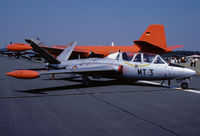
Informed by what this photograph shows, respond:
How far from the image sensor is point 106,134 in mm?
5059

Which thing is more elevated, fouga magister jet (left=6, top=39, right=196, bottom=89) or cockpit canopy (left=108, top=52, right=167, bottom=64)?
cockpit canopy (left=108, top=52, right=167, bottom=64)

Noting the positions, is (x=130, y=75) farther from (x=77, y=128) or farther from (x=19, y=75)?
(x=77, y=128)

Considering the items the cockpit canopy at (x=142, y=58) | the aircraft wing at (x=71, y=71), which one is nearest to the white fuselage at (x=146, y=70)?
the cockpit canopy at (x=142, y=58)

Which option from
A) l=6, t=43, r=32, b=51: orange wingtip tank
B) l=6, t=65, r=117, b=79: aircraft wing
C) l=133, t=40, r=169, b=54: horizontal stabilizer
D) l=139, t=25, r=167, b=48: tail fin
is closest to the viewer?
l=6, t=65, r=117, b=79: aircraft wing

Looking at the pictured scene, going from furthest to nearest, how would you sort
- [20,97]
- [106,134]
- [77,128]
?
[20,97]
[77,128]
[106,134]

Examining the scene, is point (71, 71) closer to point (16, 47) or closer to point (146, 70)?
point (146, 70)

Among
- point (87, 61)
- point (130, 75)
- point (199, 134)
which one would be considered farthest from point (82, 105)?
point (87, 61)

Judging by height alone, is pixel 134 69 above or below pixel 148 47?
below

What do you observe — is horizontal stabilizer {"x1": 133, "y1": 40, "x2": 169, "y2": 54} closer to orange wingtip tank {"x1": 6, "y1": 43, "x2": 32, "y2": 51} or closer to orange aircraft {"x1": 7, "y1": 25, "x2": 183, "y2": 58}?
orange aircraft {"x1": 7, "y1": 25, "x2": 183, "y2": 58}

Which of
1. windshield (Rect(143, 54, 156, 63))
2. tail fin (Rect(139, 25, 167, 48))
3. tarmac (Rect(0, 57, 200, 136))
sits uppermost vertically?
tail fin (Rect(139, 25, 167, 48))

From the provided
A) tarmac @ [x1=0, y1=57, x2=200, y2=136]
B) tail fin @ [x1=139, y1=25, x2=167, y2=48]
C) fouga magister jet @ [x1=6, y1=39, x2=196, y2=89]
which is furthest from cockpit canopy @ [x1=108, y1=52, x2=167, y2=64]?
tail fin @ [x1=139, y1=25, x2=167, y2=48]

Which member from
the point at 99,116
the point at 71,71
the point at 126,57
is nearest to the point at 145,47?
the point at 126,57

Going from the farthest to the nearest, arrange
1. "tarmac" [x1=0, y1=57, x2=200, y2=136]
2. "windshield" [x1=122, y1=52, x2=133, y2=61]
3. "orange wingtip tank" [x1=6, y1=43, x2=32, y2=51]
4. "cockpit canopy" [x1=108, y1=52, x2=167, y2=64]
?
"orange wingtip tank" [x1=6, y1=43, x2=32, y2=51] < "windshield" [x1=122, y1=52, x2=133, y2=61] < "cockpit canopy" [x1=108, y1=52, x2=167, y2=64] < "tarmac" [x1=0, y1=57, x2=200, y2=136]

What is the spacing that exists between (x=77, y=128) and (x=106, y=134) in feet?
2.73
